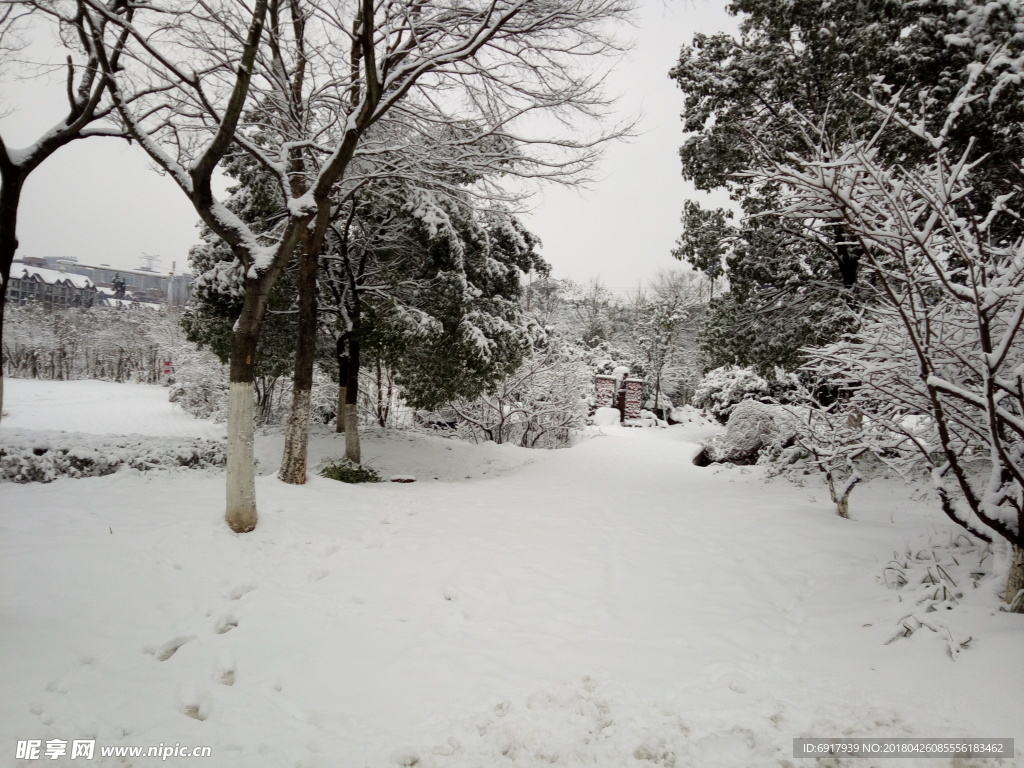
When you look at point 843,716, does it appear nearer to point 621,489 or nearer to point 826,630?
point 826,630

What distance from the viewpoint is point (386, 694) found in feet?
8.99

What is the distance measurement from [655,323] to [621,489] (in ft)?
56.2

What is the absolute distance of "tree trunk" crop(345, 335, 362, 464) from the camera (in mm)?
9250

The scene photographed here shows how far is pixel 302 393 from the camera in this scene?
6328 millimetres

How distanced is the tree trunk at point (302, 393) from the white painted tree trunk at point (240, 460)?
1420 mm

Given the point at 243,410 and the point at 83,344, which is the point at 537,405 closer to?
the point at 243,410

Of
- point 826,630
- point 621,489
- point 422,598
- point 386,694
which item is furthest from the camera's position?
point 621,489

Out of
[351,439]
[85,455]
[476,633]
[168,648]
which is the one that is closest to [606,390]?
[351,439]

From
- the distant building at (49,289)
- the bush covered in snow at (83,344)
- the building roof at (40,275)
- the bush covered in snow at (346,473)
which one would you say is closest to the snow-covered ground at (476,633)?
the bush covered in snow at (346,473)

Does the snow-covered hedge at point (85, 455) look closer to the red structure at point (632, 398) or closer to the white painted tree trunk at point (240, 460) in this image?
the white painted tree trunk at point (240, 460)

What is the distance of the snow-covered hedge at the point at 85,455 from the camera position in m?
5.92

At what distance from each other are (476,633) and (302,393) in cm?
421

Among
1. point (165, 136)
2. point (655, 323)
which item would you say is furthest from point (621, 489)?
point (655, 323)

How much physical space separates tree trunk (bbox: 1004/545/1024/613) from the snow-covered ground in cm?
10
